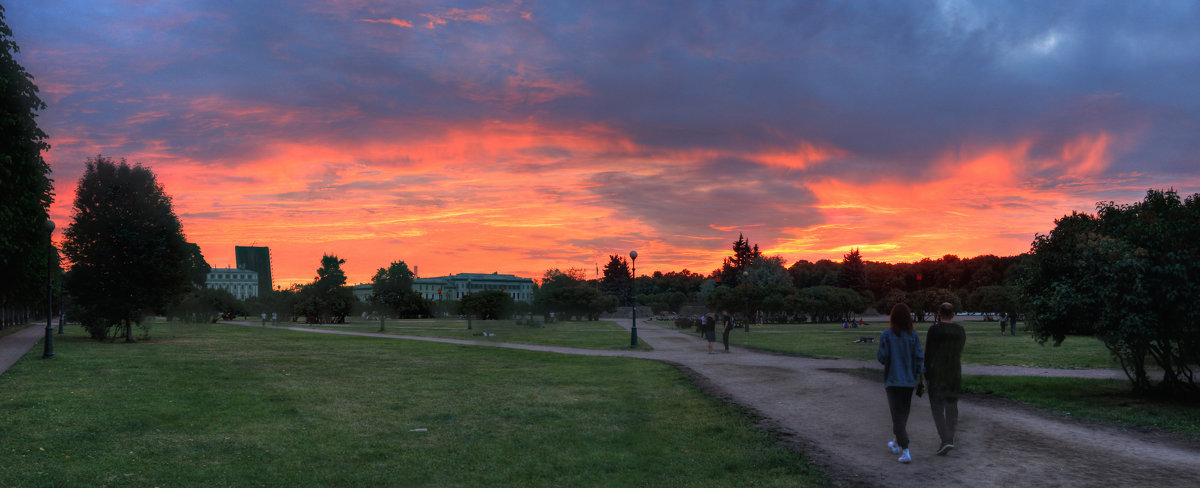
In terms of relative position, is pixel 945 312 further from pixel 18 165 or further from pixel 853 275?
pixel 853 275

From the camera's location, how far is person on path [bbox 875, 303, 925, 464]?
27.9ft

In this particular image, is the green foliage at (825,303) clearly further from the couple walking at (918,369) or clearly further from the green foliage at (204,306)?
the couple walking at (918,369)

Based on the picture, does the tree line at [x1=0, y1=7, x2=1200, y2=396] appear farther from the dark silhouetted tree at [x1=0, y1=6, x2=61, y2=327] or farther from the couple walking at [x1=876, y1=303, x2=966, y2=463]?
the couple walking at [x1=876, y1=303, x2=966, y2=463]

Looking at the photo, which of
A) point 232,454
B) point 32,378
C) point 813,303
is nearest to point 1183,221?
point 232,454

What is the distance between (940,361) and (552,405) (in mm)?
7162

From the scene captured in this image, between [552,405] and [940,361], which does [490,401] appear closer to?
[552,405]

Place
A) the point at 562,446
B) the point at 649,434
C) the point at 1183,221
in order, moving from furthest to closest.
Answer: the point at 1183,221, the point at 649,434, the point at 562,446

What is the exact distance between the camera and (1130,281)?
11953mm

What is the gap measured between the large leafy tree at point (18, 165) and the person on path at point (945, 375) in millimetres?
28126

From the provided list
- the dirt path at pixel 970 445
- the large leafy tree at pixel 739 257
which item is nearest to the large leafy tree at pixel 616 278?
the large leafy tree at pixel 739 257

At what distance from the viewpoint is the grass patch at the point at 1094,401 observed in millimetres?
11234

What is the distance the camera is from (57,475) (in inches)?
303

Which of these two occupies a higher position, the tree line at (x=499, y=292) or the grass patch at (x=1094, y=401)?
the tree line at (x=499, y=292)

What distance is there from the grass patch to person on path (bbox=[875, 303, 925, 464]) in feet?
17.3
